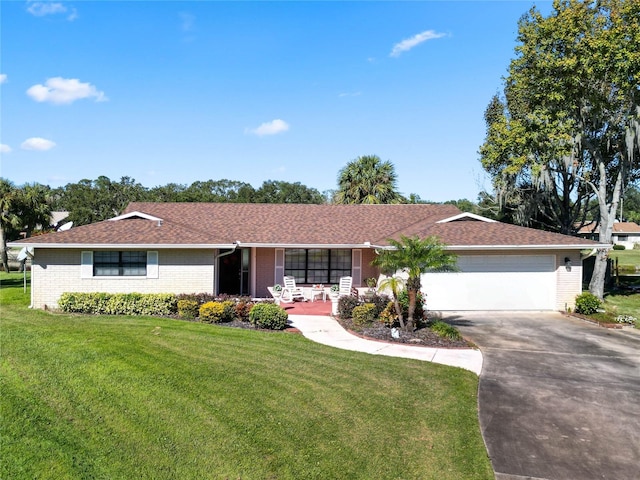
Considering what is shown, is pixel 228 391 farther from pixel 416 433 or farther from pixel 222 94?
pixel 222 94

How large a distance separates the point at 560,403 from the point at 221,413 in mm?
6232

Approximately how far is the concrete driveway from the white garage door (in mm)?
3280

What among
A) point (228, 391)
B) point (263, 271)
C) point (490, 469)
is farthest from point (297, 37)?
point (490, 469)

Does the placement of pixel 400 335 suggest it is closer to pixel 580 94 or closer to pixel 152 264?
pixel 152 264

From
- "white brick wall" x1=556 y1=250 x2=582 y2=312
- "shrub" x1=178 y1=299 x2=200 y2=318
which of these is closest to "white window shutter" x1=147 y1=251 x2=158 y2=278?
"shrub" x1=178 y1=299 x2=200 y2=318

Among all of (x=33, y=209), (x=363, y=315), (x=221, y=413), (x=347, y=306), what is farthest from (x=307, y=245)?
(x=33, y=209)

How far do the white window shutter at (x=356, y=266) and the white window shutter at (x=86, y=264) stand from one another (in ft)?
35.4

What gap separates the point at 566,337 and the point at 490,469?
31.3ft

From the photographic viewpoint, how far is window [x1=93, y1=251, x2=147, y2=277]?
16.6m

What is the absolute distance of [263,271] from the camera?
20.1 meters

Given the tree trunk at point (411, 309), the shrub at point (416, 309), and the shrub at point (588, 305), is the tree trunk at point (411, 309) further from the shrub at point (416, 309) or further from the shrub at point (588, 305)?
the shrub at point (588, 305)

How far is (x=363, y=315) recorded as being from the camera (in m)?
14.6

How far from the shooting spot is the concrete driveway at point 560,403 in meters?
6.18

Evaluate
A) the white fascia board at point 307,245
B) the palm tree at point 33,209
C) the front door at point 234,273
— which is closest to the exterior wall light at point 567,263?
the white fascia board at point 307,245
